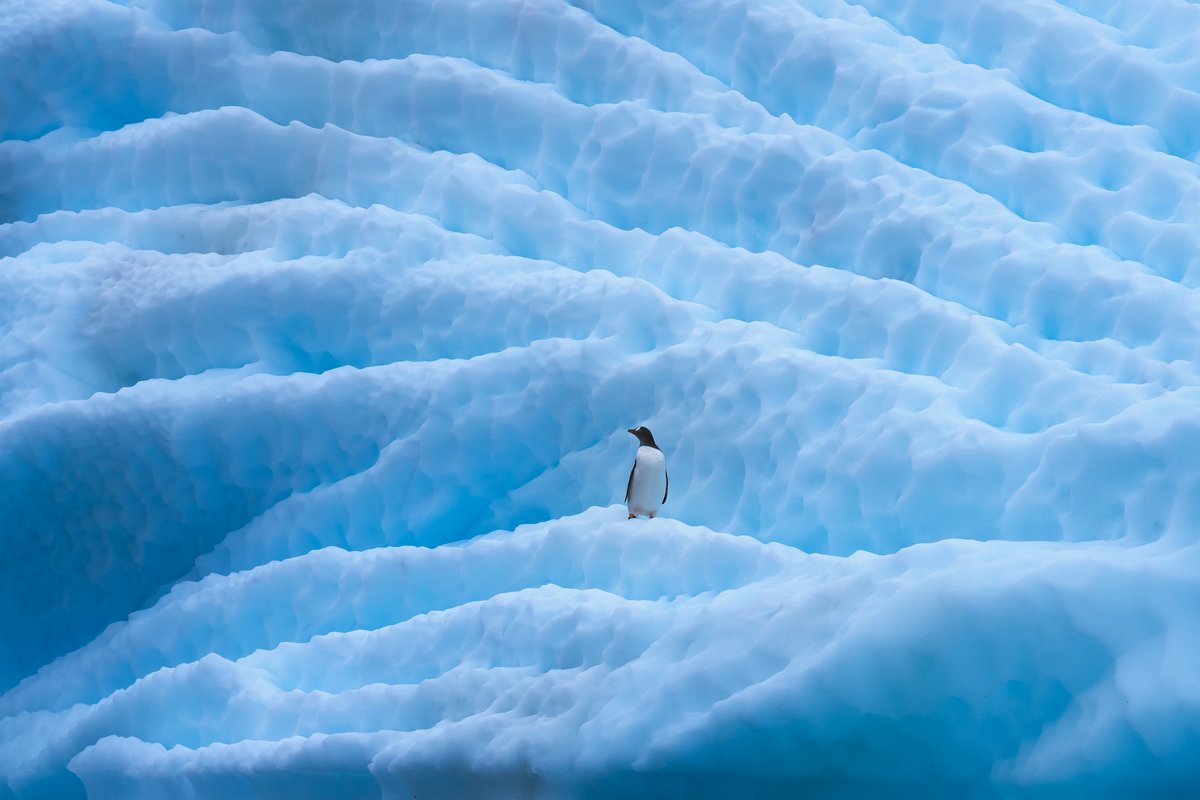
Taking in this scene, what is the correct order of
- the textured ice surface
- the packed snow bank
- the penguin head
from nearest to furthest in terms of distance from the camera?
1. the packed snow bank
2. the textured ice surface
3. the penguin head

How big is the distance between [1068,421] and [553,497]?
115 centimetres

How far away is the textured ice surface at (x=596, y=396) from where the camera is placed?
1.92m

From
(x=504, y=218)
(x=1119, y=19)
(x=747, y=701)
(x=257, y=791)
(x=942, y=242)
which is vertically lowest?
(x=257, y=791)

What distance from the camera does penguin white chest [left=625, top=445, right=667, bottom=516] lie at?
2.45 metres

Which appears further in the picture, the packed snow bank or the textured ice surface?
the textured ice surface

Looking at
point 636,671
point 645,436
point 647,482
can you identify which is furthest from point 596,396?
point 636,671

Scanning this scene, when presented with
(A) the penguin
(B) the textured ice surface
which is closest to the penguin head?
(A) the penguin

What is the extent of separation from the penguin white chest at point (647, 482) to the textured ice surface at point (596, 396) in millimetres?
67

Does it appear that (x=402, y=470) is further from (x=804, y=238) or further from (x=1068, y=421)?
(x=1068, y=421)

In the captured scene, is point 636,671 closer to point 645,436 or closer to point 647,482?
point 647,482

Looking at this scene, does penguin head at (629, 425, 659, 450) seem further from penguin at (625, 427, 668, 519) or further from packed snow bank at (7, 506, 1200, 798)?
packed snow bank at (7, 506, 1200, 798)

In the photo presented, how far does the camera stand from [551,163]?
3.19m

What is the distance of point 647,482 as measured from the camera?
2453 millimetres

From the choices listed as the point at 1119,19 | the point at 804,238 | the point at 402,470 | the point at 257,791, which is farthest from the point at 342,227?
the point at 1119,19
